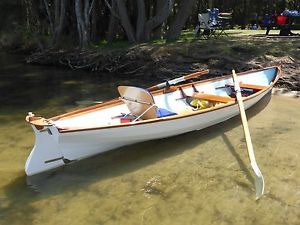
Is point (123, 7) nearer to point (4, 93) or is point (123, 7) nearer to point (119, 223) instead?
point (4, 93)

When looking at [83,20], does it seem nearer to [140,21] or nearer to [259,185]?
[140,21]

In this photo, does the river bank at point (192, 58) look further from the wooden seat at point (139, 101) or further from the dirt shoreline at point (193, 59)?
the wooden seat at point (139, 101)

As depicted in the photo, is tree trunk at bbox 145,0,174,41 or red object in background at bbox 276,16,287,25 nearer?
red object in background at bbox 276,16,287,25

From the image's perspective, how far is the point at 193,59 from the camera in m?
15.2

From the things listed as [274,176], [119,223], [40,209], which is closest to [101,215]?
[119,223]

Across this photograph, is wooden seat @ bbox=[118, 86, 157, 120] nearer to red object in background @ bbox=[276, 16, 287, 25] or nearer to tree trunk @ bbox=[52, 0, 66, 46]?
red object in background @ bbox=[276, 16, 287, 25]

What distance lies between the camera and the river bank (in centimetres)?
1394

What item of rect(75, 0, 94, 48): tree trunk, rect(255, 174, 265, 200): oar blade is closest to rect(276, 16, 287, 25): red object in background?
rect(75, 0, 94, 48): tree trunk

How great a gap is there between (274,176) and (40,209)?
376 centimetres

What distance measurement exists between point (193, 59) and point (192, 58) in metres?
0.10

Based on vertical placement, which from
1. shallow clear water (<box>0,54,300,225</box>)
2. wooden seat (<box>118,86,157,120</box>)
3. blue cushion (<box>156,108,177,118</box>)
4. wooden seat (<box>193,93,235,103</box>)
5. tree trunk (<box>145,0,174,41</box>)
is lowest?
shallow clear water (<box>0,54,300,225</box>)

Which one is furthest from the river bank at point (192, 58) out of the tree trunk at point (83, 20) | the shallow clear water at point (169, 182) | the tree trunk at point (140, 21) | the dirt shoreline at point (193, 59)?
the shallow clear water at point (169, 182)

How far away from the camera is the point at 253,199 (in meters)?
6.32

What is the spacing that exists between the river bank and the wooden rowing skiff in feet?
10.5
